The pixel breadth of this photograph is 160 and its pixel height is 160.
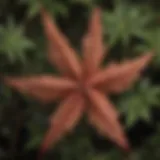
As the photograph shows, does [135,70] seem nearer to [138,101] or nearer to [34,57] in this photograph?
[138,101]

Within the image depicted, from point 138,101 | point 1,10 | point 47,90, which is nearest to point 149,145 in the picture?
point 138,101

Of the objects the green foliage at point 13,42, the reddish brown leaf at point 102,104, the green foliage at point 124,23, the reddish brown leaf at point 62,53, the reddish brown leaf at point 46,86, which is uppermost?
the green foliage at point 13,42

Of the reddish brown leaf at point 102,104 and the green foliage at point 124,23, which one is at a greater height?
the green foliage at point 124,23

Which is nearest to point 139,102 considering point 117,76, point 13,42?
point 117,76

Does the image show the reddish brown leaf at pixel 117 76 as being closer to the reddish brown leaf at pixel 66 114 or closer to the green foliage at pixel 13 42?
the reddish brown leaf at pixel 66 114

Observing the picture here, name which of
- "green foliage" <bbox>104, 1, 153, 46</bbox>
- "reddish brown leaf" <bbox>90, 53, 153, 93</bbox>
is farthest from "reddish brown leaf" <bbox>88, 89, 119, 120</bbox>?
"green foliage" <bbox>104, 1, 153, 46</bbox>

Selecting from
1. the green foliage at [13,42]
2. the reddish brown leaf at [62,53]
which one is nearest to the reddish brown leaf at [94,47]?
the reddish brown leaf at [62,53]

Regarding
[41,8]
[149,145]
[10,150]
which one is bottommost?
[149,145]
